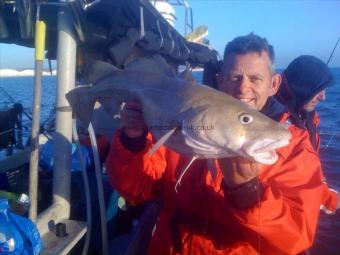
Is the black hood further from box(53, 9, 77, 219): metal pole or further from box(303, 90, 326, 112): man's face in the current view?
box(53, 9, 77, 219): metal pole

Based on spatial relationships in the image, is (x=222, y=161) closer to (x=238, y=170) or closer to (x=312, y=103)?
(x=238, y=170)

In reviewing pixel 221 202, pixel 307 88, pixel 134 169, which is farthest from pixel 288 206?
pixel 307 88

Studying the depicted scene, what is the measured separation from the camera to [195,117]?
2.11m

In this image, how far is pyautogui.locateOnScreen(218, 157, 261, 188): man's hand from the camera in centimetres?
204

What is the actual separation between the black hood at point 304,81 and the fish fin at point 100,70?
244 cm

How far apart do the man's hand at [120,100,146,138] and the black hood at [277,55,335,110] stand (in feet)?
7.99

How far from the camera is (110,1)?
138 inches

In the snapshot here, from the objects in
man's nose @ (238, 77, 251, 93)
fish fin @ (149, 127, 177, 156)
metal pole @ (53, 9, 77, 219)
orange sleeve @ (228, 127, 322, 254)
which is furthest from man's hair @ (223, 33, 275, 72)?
metal pole @ (53, 9, 77, 219)

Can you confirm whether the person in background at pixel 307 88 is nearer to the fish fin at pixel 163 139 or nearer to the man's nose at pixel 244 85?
the man's nose at pixel 244 85

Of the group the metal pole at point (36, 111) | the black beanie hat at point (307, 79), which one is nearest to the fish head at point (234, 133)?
the metal pole at point (36, 111)

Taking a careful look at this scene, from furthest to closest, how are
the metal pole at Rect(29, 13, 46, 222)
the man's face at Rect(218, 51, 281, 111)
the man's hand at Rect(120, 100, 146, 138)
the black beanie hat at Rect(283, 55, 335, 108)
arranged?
the black beanie hat at Rect(283, 55, 335, 108)
the man's face at Rect(218, 51, 281, 111)
the metal pole at Rect(29, 13, 46, 222)
the man's hand at Rect(120, 100, 146, 138)

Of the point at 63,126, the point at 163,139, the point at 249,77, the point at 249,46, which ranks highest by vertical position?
the point at 249,46

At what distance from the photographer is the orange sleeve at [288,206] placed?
2146 mm

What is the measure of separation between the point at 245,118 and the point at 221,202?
0.69 meters
